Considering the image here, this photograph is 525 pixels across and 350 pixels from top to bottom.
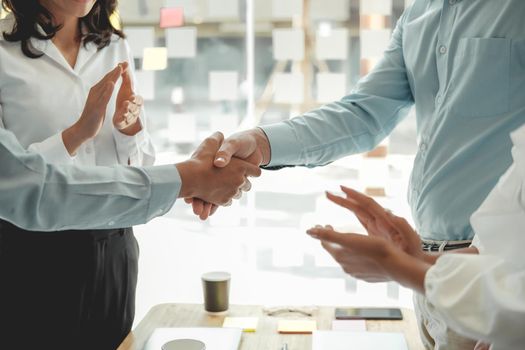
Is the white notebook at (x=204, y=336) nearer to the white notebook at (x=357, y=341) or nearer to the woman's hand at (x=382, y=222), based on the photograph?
the white notebook at (x=357, y=341)

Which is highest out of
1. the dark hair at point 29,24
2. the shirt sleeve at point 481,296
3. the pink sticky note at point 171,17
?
the pink sticky note at point 171,17

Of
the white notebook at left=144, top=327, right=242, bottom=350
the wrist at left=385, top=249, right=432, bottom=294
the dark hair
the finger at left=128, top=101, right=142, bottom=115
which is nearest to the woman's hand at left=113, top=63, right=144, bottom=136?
the finger at left=128, top=101, right=142, bottom=115

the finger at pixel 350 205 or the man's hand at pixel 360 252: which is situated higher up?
the finger at pixel 350 205

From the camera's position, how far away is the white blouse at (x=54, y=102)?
6.47 feet

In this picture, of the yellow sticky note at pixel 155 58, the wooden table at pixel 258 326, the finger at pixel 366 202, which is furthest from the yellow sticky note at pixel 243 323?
the yellow sticky note at pixel 155 58

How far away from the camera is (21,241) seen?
1933mm

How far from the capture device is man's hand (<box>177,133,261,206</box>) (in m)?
1.86

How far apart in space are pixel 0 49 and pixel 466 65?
135cm

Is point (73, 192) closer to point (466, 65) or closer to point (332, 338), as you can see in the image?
point (332, 338)

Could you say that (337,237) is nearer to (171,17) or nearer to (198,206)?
(198,206)

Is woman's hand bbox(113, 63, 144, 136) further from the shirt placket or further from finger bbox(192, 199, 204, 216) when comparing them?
the shirt placket

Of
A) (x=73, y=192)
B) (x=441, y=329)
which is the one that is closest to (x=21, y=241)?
(x=73, y=192)

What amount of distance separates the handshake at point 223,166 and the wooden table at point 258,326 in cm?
29

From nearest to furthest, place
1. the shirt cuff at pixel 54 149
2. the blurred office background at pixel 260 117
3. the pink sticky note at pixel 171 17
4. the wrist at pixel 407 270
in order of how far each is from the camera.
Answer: the wrist at pixel 407 270, the shirt cuff at pixel 54 149, the blurred office background at pixel 260 117, the pink sticky note at pixel 171 17
